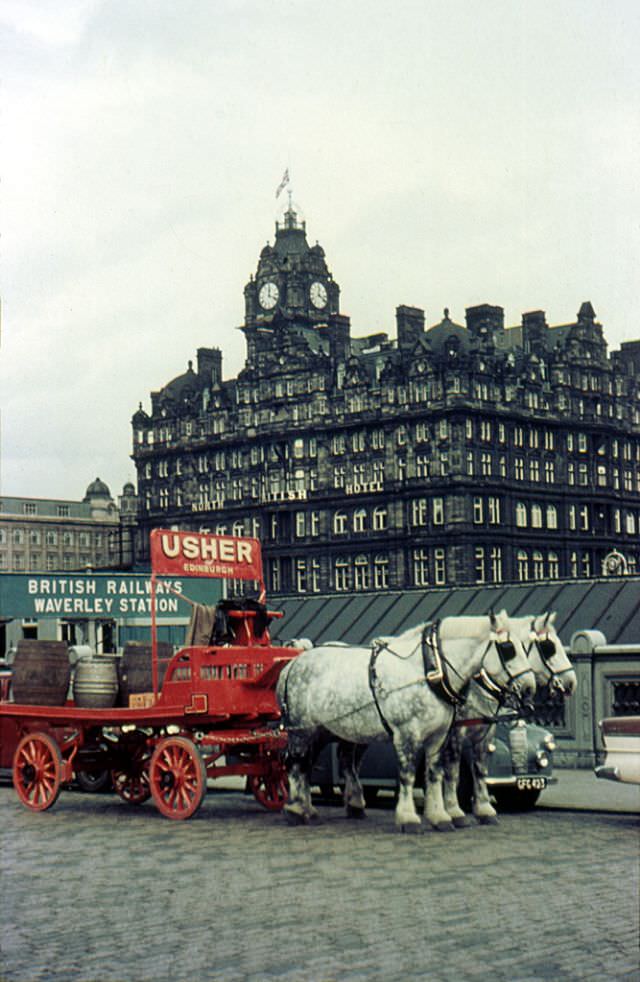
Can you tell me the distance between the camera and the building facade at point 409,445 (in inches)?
3656

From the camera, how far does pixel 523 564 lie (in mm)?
94688

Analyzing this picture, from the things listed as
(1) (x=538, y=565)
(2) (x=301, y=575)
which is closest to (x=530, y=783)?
(1) (x=538, y=565)

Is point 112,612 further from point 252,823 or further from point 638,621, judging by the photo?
point 638,621

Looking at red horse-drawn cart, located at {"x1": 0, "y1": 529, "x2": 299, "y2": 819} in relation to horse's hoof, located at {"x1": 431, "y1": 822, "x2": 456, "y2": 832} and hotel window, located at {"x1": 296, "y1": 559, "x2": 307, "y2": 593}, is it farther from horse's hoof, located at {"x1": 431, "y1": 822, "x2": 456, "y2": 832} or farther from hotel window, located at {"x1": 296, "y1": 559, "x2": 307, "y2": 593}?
hotel window, located at {"x1": 296, "y1": 559, "x2": 307, "y2": 593}

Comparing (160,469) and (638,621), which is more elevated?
(160,469)

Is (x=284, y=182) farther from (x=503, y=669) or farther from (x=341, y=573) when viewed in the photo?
(x=503, y=669)

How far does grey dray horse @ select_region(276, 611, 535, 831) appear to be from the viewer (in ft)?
52.7

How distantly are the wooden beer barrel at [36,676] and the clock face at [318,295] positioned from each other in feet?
281

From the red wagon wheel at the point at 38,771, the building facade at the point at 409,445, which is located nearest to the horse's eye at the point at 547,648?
the red wagon wheel at the point at 38,771

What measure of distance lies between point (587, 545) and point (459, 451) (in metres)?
13.7

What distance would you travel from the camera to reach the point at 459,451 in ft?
301

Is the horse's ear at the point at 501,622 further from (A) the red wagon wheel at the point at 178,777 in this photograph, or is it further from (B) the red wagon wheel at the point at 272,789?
(B) the red wagon wheel at the point at 272,789

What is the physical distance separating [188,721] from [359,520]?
261 ft

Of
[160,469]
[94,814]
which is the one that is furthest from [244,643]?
[160,469]
